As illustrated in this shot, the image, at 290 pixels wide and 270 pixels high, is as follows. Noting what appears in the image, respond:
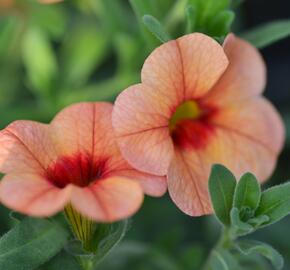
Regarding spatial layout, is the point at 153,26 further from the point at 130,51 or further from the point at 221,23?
the point at 130,51

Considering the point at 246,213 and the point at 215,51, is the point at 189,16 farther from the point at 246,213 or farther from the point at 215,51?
the point at 246,213

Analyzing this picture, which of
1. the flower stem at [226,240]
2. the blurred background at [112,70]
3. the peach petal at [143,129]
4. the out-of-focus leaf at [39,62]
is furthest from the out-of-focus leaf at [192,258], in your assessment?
the out-of-focus leaf at [39,62]

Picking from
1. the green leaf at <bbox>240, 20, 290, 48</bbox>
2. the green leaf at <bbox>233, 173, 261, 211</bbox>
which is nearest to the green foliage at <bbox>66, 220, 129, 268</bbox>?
the green leaf at <bbox>233, 173, 261, 211</bbox>

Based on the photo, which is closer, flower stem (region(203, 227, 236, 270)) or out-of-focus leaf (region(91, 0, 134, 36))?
flower stem (region(203, 227, 236, 270))

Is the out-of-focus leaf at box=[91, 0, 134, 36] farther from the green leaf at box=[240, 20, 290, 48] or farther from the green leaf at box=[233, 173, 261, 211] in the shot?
the green leaf at box=[233, 173, 261, 211]

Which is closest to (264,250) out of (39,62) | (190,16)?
(190,16)

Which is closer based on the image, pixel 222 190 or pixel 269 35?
pixel 222 190
